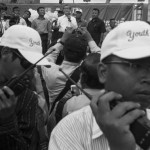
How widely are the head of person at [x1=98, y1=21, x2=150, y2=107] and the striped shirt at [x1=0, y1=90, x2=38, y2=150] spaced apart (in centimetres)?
64

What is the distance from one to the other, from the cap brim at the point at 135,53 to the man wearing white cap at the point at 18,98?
0.63 meters

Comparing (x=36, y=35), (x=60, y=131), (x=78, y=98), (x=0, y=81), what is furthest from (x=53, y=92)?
(x=60, y=131)

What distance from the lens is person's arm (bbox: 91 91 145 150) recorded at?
4.49ft

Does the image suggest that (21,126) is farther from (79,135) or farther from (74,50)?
(74,50)

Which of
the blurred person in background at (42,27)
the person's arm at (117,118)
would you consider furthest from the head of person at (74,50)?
the blurred person in background at (42,27)

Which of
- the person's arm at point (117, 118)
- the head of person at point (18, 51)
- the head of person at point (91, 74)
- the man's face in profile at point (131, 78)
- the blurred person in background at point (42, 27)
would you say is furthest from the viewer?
the blurred person in background at point (42, 27)

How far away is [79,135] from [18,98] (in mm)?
768

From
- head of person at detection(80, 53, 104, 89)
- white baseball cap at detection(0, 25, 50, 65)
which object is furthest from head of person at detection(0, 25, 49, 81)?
head of person at detection(80, 53, 104, 89)

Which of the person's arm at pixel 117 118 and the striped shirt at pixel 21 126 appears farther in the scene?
the striped shirt at pixel 21 126

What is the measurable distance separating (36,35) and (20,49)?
20 cm

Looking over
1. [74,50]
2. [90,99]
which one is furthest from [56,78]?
[90,99]

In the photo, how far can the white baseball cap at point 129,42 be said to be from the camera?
168 cm

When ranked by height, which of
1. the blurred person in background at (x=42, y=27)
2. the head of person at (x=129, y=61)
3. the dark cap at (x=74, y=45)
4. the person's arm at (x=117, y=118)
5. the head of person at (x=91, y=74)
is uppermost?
the head of person at (x=129, y=61)

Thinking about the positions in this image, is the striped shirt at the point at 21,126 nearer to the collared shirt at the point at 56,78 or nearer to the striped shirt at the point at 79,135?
the striped shirt at the point at 79,135
